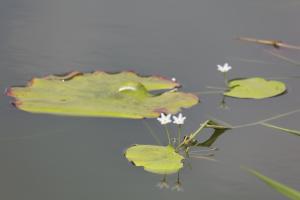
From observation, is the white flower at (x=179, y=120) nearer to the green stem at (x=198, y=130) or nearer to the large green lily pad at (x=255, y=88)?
the green stem at (x=198, y=130)

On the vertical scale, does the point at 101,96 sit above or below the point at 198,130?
above

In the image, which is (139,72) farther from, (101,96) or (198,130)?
(198,130)

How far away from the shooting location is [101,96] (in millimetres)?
1638

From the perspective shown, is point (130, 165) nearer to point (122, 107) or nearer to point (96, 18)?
point (122, 107)

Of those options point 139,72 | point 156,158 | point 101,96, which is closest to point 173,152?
point 156,158

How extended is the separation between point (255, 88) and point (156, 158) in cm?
47

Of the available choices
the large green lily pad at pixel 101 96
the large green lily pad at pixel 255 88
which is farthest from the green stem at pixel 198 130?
the large green lily pad at pixel 255 88

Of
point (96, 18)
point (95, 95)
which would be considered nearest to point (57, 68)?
point (95, 95)

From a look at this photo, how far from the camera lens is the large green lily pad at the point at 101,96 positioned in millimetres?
1559

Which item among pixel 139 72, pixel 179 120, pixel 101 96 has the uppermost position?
pixel 139 72

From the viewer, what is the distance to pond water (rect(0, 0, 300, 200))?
1.32 metres

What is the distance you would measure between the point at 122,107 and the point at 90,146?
20 centimetres

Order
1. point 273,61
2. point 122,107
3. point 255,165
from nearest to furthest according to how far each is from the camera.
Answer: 1. point 255,165
2. point 122,107
3. point 273,61

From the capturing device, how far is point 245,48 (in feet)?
6.40
